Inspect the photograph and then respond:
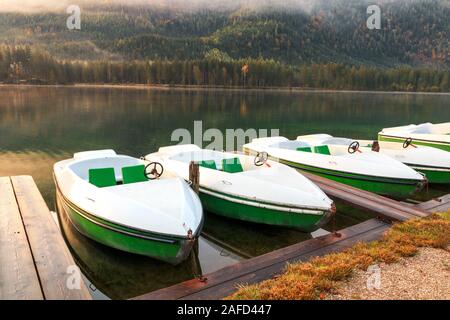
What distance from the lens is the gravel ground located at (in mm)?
5562

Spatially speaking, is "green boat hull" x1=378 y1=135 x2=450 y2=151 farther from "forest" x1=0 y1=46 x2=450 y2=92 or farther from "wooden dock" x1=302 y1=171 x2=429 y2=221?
"forest" x1=0 y1=46 x2=450 y2=92

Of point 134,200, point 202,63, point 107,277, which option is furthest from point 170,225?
point 202,63

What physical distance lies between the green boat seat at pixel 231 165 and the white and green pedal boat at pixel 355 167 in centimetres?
370

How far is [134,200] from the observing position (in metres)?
8.33

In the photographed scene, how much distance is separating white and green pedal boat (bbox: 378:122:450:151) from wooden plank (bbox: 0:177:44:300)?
16146 millimetres

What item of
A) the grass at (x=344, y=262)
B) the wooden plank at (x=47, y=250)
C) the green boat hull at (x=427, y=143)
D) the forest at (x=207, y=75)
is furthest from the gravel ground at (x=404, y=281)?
the forest at (x=207, y=75)

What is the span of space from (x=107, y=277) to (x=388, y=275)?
5521 millimetres

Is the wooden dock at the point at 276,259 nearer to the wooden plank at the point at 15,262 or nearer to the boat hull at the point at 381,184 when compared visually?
the boat hull at the point at 381,184

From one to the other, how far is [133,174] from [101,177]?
0.81 meters

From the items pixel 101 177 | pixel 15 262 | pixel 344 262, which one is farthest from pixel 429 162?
pixel 15 262

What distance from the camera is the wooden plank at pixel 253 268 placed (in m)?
6.37

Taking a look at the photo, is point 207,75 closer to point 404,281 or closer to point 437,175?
point 437,175

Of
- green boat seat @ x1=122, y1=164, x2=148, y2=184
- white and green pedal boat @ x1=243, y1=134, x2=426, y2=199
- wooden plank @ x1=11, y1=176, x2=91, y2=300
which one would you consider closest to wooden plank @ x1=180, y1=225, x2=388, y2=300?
wooden plank @ x1=11, y1=176, x2=91, y2=300

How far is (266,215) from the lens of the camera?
9742mm
